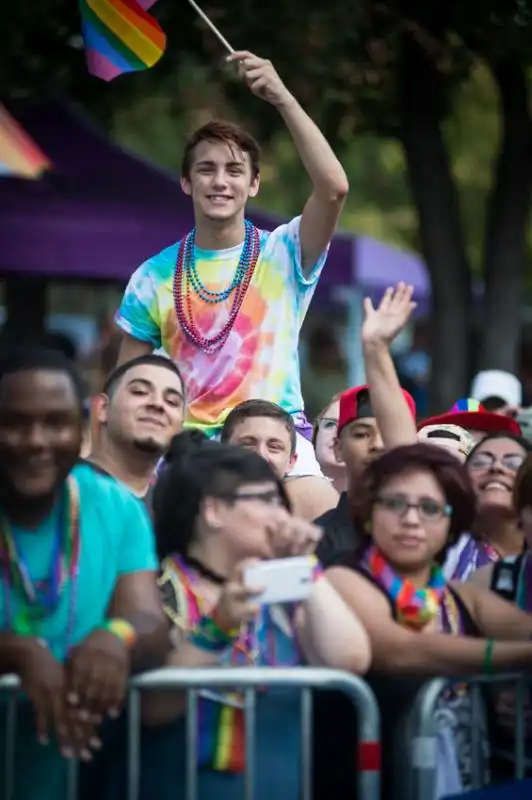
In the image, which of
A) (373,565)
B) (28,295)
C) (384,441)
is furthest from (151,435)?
(28,295)

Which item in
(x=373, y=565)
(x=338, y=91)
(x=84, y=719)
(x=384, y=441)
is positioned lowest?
(x=84, y=719)

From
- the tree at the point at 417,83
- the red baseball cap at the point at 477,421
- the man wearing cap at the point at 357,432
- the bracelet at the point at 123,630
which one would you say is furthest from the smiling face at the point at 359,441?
the tree at the point at 417,83

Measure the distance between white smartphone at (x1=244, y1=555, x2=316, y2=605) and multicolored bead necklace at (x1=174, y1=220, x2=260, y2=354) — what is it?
2.15m

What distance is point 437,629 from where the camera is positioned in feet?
16.1

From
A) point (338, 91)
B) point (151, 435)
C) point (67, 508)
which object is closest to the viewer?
point (67, 508)

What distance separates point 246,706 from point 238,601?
240mm

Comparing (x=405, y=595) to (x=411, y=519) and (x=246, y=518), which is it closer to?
(x=411, y=519)

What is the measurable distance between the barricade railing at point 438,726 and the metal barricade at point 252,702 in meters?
0.13

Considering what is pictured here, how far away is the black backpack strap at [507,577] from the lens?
5238 millimetres

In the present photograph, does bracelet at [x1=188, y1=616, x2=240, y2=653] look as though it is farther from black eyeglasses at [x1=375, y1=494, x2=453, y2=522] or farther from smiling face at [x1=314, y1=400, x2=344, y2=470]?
smiling face at [x1=314, y1=400, x2=344, y2=470]

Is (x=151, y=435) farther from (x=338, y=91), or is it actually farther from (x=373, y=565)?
(x=338, y=91)

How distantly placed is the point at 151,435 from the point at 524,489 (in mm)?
1231

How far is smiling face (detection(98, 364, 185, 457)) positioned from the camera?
19.4 ft

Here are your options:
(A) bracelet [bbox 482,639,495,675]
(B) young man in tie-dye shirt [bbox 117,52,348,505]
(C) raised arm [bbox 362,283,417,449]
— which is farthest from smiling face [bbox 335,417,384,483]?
(A) bracelet [bbox 482,639,495,675]
